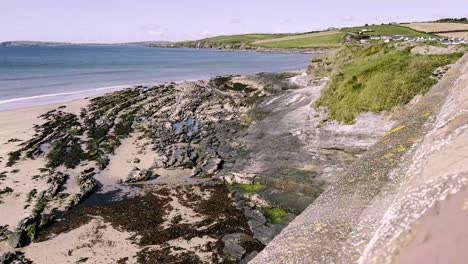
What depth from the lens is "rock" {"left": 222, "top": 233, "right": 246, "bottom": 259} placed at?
52.6 ft

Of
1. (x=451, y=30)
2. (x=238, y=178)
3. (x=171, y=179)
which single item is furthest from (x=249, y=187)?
(x=451, y=30)

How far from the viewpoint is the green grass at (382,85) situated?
2273 centimetres

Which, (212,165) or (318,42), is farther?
(318,42)

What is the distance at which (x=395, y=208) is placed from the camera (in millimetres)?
4828

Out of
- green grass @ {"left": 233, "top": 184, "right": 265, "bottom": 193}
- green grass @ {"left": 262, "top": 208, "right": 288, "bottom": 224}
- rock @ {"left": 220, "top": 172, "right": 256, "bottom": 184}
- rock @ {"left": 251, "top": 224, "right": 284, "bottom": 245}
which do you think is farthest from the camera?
rock @ {"left": 220, "top": 172, "right": 256, "bottom": 184}

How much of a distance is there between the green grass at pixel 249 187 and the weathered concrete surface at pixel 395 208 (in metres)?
12.5

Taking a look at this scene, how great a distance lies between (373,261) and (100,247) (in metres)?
15.7

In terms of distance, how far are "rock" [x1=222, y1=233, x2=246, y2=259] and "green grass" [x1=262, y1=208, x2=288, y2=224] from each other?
220 cm

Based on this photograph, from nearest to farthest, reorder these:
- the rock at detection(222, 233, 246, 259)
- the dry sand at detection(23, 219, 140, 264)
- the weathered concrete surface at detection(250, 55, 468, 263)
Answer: the weathered concrete surface at detection(250, 55, 468, 263), the rock at detection(222, 233, 246, 259), the dry sand at detection(23, 219, 140, 264)

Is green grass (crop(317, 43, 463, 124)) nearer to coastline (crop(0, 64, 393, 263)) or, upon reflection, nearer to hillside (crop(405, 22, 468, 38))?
coastline (crop(0, 64, 393, 263))

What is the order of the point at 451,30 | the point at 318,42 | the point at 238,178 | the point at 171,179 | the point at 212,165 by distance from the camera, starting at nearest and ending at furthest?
the point at 238,178 → the point at 171,179 → the point at 212,165 → the point at 451,30 → the point at 318,42

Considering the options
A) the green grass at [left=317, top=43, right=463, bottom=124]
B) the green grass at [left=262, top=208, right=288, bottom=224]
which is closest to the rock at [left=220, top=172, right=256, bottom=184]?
the green grass at [left=262, top=208, right=288, bottom=224]

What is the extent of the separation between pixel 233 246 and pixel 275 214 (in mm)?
3601

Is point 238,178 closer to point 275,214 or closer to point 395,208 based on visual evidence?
point 275,214
